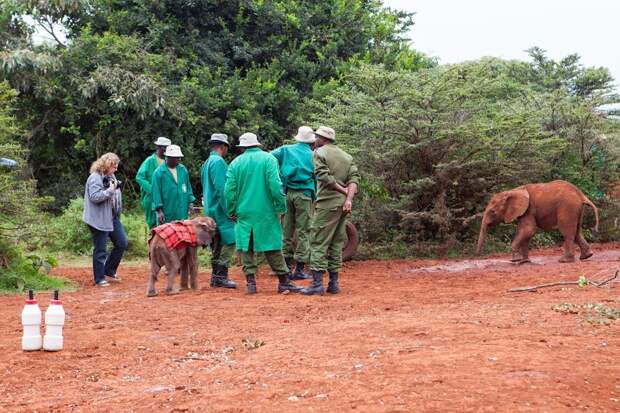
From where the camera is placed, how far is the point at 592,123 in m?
15.5

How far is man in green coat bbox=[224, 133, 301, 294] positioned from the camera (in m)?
9.76

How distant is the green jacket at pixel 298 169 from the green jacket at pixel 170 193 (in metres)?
1.40

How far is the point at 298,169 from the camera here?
10.9 metres

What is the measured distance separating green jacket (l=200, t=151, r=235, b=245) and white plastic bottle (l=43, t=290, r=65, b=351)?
4.16m

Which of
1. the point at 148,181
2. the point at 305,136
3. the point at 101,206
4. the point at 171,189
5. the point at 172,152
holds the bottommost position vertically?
the point at 101,206

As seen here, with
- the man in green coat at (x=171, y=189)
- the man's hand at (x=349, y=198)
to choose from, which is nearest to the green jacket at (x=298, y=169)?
the man's hand at (x=349, y=198)

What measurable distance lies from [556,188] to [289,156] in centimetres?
424

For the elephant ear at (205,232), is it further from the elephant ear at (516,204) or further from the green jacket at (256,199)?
the elephant ear at (516,204)

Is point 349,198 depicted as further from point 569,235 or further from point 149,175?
point 569,235

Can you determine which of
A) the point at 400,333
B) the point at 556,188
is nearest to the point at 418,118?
the point at 556,188

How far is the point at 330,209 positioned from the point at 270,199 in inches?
30.0

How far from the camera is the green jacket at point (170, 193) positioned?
10984 mm

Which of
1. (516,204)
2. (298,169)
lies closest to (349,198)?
(298,169)

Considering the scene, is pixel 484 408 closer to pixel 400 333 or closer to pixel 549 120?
pixel 400 333
